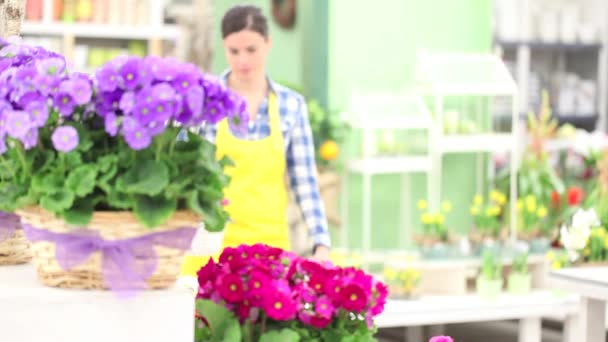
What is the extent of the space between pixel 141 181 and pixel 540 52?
7935 millimetres

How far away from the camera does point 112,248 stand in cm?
181

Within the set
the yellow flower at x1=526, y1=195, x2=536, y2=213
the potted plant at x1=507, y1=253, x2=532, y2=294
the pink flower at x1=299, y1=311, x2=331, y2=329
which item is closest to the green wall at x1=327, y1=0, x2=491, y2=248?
the yellow flower at x1=526, y1=195, x2=536, y2=213

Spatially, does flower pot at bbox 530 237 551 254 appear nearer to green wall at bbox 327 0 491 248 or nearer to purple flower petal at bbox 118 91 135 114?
green wall at bbox 327 0 491 248

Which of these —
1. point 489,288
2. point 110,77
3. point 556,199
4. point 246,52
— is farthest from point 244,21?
point 556,199

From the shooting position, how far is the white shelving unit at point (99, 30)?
7277mm

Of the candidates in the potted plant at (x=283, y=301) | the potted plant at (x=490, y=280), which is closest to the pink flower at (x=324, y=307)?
the potted plant at (x=283, y=301)

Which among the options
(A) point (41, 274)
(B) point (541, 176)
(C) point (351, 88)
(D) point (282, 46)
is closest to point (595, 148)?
(B) point (541, 176)

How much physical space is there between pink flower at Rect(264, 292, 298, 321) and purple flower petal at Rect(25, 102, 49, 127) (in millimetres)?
521

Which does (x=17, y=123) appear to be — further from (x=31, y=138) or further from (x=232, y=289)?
(x=232, y=289)

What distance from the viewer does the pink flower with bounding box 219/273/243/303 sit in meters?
2.11

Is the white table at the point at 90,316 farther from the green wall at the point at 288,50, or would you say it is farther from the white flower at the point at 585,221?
the green wall at the point at 288,50

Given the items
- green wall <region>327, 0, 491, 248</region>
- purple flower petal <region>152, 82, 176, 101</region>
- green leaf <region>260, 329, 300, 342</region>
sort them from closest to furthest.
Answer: purple flower petal <region>152, 82, 176, 101</region>
green leaf <region>260, 329, 300, 342</region>
green wall <region>327, 0, 491, 248</region>

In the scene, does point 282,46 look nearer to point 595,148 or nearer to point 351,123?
point 351,123

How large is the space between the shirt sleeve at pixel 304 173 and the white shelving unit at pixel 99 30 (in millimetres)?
3683
